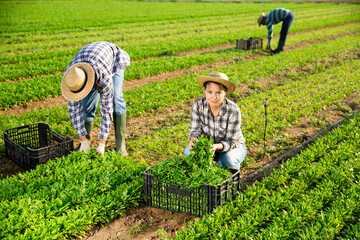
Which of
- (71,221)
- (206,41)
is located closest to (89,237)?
(71,221)

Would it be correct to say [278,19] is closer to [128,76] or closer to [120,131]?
[128,76]

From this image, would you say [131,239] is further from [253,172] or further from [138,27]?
[138,27]

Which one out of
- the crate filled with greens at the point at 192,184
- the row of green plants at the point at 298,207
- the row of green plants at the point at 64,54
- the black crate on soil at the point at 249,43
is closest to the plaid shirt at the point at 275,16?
the black crate on soil at the point at 249,43

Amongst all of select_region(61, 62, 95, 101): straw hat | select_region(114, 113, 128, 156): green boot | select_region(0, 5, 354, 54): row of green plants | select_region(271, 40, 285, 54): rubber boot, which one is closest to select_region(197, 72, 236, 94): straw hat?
select_region(61, 62, 95, 101): straw hat

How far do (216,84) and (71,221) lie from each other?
252 cm

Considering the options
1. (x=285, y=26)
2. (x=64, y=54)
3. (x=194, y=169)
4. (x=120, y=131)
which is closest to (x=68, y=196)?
(x=194, y=169)

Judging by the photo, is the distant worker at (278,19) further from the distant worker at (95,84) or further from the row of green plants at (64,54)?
the distant worker at (95,84)

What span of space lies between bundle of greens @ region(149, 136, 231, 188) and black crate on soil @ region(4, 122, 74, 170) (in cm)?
179

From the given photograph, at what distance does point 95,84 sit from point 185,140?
2.37m

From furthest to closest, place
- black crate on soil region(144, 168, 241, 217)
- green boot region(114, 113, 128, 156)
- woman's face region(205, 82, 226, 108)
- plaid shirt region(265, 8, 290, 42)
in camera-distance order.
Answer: plaid shirt region(265, 8, 290, 42), green boot region(114, 113, 128, 156), woman's face region(205, 82, 226, 108), black crate on soil region(144, 168, 241, 217)

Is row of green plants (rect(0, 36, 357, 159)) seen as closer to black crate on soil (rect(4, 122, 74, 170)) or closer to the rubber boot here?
the rubber boot

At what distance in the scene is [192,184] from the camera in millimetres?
4422

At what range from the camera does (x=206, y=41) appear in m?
18.0

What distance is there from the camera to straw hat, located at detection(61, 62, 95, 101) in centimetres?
512
